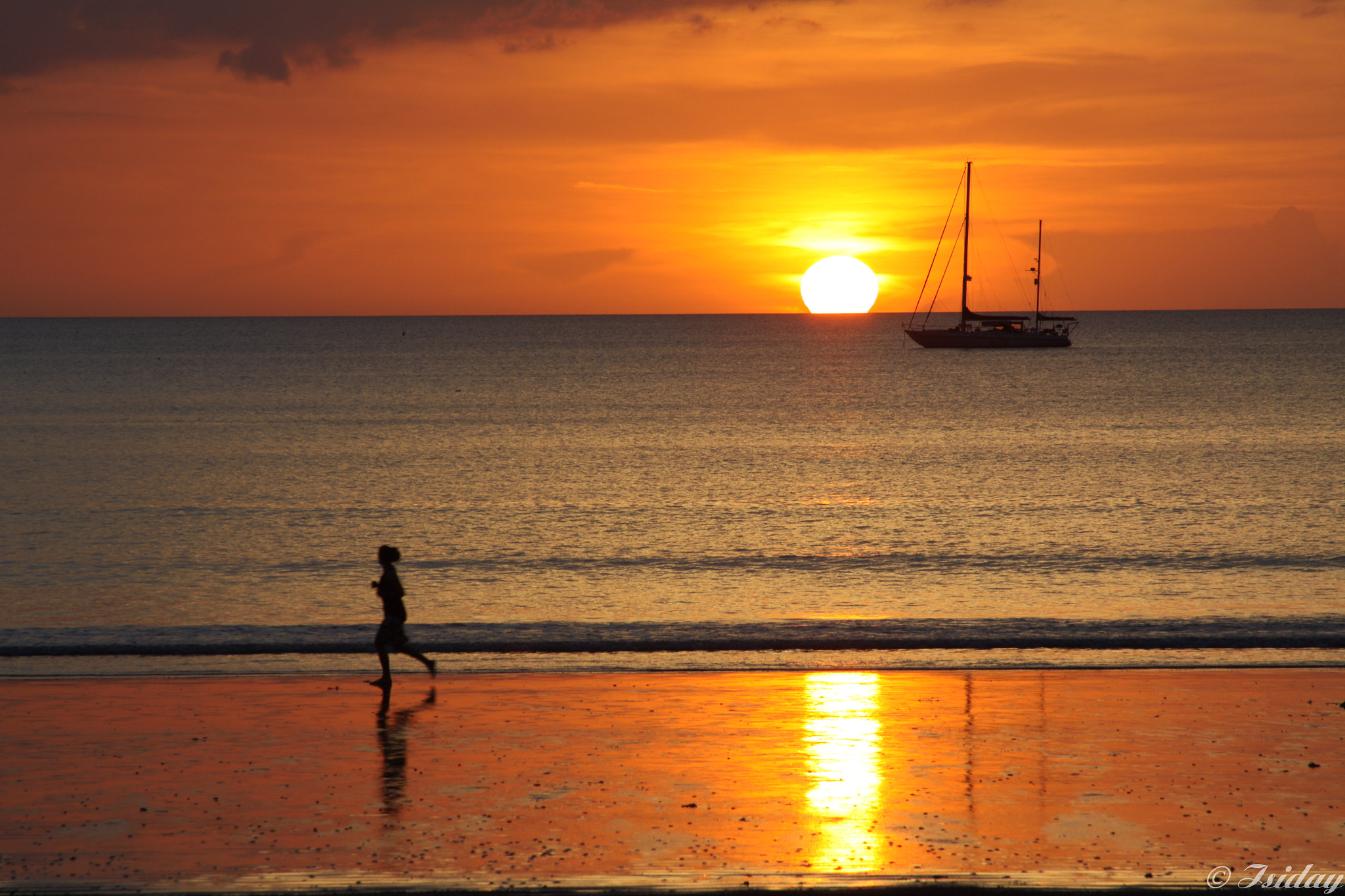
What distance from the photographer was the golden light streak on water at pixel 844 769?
854cm

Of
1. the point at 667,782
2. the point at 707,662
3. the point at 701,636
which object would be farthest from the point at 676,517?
the point at 667,782

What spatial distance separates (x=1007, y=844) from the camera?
862 cm

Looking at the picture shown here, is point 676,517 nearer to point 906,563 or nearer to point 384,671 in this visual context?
point 906,563

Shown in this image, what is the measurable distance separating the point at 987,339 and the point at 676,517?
112 meters

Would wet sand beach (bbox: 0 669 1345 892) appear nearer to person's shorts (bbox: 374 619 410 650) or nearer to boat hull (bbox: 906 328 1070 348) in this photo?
person's shorts (bbox: 374 619 410 650)

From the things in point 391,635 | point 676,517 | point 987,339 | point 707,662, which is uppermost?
point 987,339

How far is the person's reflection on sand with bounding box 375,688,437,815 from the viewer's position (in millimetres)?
9719

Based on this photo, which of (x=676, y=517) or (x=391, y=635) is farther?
(x=676, y=517)

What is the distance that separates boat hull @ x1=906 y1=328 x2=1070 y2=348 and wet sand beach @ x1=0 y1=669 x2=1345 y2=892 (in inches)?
5061

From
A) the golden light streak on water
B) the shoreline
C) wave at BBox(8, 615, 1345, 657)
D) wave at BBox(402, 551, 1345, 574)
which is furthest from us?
Result: wave at BBox(402, 551, 1345, 574)

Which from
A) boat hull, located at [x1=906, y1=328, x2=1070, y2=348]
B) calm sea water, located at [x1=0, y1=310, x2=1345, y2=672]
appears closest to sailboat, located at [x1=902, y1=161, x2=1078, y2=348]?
boat hull, located at [x1=906, y1=328, x2=1070, y2=348]

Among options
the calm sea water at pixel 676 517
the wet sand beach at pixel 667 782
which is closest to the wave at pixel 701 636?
the calm sea water at pixel 676 517

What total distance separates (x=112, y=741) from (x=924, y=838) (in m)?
8.47

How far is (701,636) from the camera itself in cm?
1861
